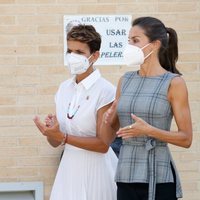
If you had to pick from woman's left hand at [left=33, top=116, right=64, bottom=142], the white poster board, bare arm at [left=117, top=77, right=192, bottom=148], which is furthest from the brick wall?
bare arm at [left=117, top=77, right=192, bottom=148]

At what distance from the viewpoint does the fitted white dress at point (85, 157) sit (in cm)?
382

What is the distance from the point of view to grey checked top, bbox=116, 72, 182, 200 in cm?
342

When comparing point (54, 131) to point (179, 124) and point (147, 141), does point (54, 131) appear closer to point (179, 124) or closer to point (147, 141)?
point (147, 141)

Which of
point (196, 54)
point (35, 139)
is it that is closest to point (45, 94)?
point (35, 139)

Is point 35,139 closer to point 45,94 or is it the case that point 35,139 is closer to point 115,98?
point 45,94

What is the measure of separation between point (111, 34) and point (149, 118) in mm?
1970

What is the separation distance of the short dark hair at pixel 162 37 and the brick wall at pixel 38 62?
1650 millimetres

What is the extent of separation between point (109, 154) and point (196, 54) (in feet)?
5.61

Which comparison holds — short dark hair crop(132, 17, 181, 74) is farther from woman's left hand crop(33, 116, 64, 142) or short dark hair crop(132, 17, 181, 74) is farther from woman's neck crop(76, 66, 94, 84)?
woman's left hand crop(33, 116, 64, 142)

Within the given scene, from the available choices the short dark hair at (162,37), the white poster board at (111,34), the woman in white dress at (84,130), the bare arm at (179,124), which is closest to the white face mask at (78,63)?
the woman in white dress at (84,130)

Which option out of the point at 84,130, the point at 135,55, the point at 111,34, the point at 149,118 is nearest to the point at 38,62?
the point at 111,34

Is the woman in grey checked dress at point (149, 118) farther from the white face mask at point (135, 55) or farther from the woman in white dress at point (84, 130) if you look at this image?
the woman in white dress at point (84, 130)

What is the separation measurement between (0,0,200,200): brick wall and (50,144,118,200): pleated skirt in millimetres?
1453

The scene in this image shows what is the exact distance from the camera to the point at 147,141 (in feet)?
11.4
